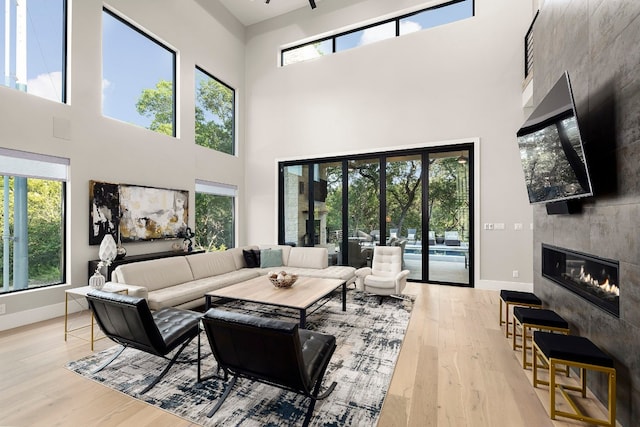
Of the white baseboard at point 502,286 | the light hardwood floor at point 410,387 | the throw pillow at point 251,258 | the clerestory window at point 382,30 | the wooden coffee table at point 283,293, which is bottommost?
the light hardwood floor at point 410,387

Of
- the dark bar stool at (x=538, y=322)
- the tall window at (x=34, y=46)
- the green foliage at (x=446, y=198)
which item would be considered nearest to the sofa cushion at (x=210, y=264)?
the tall window at (x=34, y=46)

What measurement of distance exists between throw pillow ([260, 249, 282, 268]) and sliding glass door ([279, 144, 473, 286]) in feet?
4.94

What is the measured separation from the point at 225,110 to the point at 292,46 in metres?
2.36

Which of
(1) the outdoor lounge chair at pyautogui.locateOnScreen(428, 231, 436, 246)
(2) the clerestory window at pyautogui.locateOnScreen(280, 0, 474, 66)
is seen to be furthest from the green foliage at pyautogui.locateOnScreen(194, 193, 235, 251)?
(1) the outdoor lounge chair at pyautogui.locateOnScreen(428, 231, 436, 246)

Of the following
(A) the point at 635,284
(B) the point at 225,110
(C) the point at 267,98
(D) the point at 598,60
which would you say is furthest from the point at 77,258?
(D) the point at 598,60

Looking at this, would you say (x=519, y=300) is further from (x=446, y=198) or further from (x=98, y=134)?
(x=98, y=134)

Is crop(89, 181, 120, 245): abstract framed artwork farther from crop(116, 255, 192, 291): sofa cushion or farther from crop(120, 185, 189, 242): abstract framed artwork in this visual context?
crop(116, 255, 192, 291): sofa cushion

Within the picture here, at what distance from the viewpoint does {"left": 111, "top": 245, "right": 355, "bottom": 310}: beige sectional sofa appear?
3562 mm

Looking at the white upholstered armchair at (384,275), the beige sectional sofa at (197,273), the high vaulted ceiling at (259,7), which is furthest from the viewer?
the high vaulted ceiling at (259,7)

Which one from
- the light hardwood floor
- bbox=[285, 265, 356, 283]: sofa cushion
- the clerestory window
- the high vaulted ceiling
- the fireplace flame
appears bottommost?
the light hardwood floor

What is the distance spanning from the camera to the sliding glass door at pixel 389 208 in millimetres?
5551

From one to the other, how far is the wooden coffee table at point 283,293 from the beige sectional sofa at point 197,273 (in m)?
0.48

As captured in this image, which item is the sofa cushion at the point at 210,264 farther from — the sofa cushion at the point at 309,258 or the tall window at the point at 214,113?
the tall window at the point at 214,113

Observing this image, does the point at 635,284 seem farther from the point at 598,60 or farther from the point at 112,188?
the point at 112,188
